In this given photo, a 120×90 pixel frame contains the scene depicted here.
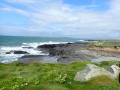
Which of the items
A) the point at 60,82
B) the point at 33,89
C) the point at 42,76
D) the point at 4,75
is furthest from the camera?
the point at 4,75

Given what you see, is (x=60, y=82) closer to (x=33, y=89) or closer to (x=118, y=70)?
(x=33, y=89)

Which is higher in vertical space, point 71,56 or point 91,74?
point 91,74

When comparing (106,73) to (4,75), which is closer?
(106,73)

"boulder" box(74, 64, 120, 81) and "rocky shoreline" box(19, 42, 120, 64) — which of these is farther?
"rocky shoreline" box(19, 42, 120, 64)

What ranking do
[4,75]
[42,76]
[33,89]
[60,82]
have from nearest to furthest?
[33,89]
[60,82]
[42,76]
[4,75]

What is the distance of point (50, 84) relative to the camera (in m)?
18.9

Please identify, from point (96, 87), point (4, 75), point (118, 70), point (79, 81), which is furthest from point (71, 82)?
point (4, 75)

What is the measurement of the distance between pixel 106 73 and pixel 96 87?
2.16 m

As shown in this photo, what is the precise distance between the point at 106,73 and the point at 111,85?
168 centimetres

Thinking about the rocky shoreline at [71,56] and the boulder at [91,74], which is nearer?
the boulder at [91,74]

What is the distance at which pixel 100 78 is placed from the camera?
63.8ft

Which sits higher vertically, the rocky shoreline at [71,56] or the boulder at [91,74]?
the boulder at [91,74]

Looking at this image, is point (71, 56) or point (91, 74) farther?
→ point (71, 56)

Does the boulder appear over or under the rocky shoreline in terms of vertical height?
over
